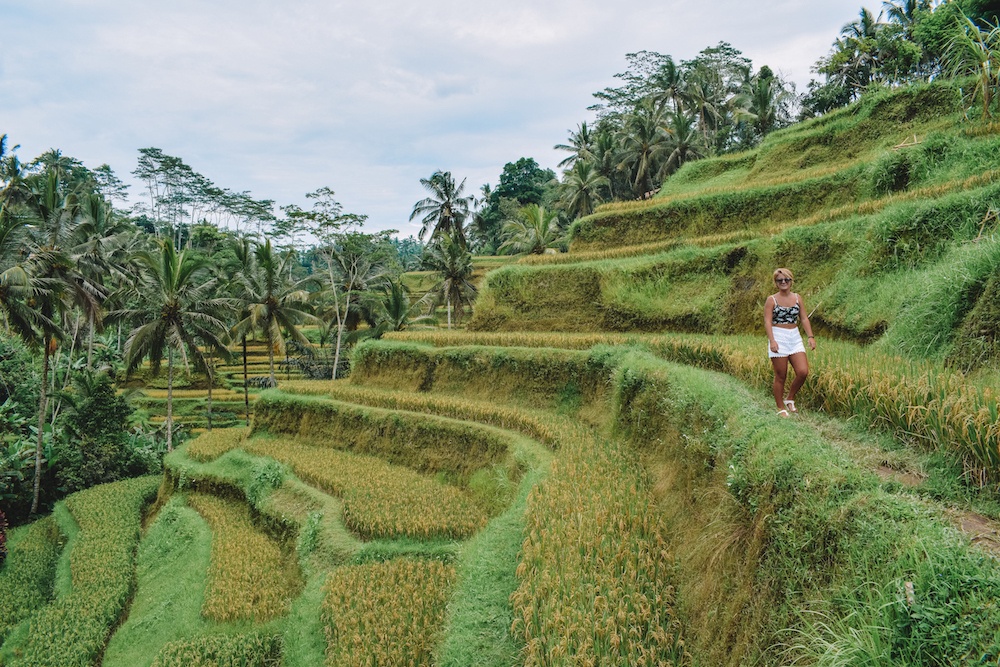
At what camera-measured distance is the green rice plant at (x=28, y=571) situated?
472 inches

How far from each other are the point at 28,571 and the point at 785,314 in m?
18.2

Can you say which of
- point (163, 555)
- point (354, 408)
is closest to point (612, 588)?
point (354, 408)

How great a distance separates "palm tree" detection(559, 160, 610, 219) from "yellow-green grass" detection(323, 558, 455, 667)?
2929 centimetres

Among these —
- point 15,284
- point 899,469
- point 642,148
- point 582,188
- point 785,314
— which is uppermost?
point 642,148

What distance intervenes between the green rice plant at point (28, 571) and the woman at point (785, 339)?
49.6 ft

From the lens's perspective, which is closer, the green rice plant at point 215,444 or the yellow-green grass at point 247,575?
the yellow-green grass at point 247,575

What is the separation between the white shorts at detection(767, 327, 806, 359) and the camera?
5681mm

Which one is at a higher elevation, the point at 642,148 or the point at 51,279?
the point at 642,148

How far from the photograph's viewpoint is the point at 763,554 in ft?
12.5

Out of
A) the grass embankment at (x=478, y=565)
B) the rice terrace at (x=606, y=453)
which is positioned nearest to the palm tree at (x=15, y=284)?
the rice terrace at (x=606, y=453)

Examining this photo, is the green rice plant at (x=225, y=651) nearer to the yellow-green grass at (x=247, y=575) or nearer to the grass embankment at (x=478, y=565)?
the grass embankment at (x=478, y=565)

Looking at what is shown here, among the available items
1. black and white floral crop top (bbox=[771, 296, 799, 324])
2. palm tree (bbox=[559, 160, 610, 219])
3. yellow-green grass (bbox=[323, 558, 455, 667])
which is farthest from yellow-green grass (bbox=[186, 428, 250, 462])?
palm tree (bbox=[559, 160, 610, 219])

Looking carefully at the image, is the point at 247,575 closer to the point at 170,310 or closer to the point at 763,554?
the point at 763,554

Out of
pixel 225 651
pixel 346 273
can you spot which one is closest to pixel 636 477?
pixel 225 651
